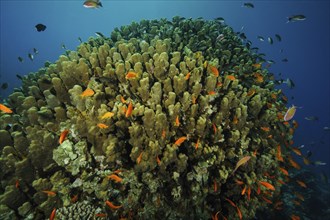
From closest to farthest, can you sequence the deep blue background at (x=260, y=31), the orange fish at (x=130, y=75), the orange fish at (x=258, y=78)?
the orange fish at (x=130, y=75) → the orange fish at (x=258, y=78) → the deep blue background at (x=260, y=31)

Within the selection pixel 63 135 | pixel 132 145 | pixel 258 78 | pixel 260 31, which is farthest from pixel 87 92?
pixel 260 31

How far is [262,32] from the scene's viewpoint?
371 ft

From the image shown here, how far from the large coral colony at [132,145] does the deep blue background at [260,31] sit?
34241 mm

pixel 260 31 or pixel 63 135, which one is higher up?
pixel 63 135

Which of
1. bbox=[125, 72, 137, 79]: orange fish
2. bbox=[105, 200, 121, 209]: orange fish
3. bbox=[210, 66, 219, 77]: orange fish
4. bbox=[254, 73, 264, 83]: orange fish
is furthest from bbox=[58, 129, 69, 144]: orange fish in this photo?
bbox=[254, 73, 264, 83]: orange fish

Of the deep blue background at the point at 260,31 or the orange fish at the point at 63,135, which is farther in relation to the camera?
the deep blue background at the point at 260,31

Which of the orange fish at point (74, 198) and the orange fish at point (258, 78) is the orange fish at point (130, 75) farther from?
the orange fish at point (258, 78)

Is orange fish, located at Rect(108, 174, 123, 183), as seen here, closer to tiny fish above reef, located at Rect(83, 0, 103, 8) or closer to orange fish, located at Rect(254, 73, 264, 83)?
orange fish, located at Rect(254, 73, 264, 83)

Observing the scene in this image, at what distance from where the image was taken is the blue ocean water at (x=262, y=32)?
63.7 m

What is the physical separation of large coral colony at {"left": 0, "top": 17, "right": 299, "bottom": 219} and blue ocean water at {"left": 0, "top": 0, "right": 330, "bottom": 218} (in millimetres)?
37381

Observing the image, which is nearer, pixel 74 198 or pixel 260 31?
pixel 74 198

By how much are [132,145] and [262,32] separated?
126 meters

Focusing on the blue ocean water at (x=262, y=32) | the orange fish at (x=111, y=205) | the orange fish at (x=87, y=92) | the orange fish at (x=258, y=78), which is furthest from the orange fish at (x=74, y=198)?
the blue ocean water at (x=262, y=32)

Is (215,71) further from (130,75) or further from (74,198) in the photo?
(74,198)
